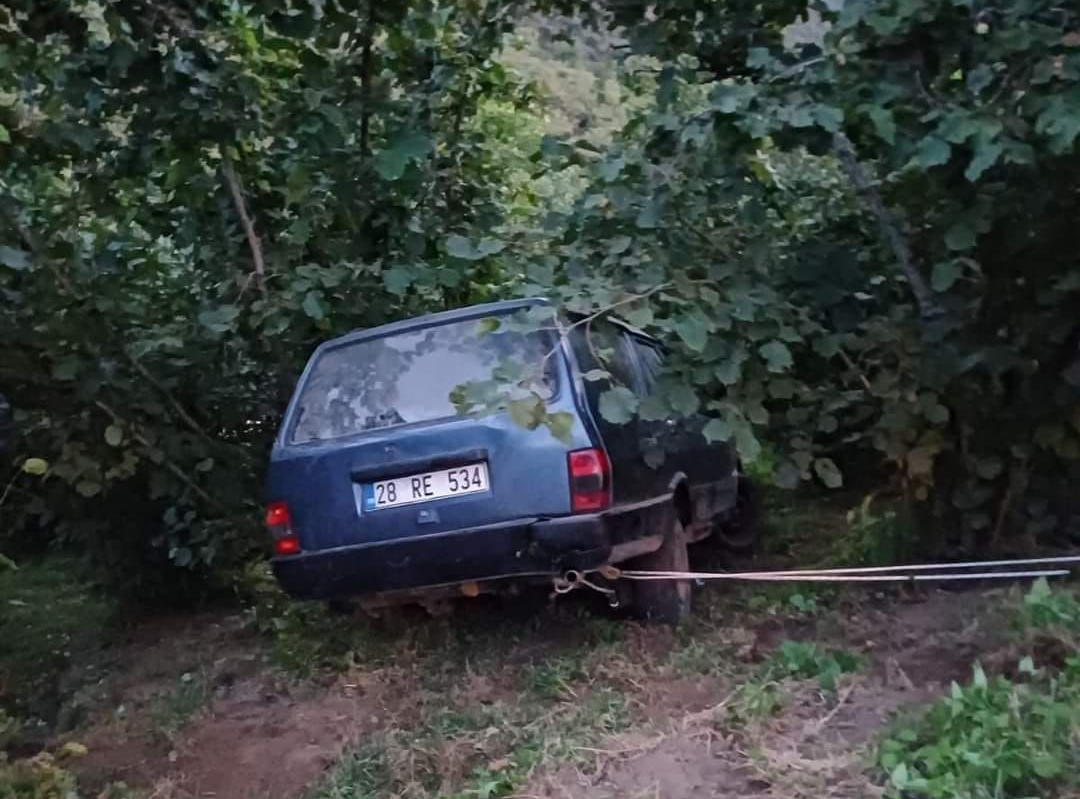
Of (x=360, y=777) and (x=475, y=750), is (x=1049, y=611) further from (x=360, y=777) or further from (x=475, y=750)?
(x=360, y=777)


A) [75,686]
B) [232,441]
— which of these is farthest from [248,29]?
[75,686]

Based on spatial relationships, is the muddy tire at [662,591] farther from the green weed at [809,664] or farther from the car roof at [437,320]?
the car roof at [437,320]

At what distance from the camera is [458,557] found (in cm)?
492

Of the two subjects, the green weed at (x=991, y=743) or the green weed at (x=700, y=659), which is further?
the green weed at (x=700, y=659)

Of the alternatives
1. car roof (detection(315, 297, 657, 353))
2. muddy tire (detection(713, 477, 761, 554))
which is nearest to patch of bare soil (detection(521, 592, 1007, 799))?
car roof (detection(315, 297, 657, 353))

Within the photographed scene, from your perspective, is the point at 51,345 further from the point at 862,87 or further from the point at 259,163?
the point at 862,87

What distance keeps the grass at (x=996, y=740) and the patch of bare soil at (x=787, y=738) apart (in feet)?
0.44

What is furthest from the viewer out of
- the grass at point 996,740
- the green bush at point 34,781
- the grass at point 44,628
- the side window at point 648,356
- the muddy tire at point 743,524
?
the muddy tire at point 743,524

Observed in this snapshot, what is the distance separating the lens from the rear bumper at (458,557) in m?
4.83

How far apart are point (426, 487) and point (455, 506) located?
15cm

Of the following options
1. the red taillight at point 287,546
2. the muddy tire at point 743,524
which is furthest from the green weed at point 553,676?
the muddy tire at point 743,524

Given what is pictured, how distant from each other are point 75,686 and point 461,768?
3.43m

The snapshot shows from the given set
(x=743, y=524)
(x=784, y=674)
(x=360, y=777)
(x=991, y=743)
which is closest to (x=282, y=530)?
(x=360, y=777)

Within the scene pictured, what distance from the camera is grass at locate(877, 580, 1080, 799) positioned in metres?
3.35
